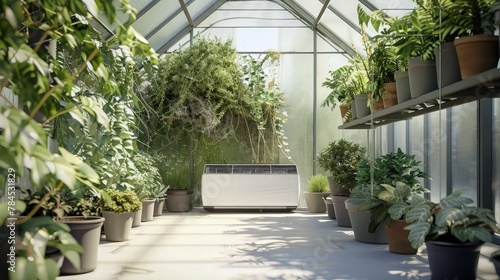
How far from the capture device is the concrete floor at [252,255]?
3498 millimetres

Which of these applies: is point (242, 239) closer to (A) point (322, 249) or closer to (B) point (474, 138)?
(A) point (322, 249)

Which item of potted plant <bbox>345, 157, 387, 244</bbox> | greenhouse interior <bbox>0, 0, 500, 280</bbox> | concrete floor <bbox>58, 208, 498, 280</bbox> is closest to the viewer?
greenhouse interior <bbox>0, 0, 500, 280</bbox>

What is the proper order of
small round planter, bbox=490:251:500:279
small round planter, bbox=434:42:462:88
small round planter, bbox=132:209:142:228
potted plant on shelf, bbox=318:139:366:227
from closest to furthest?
small round planter, bbox=490:251:500:279
small round planter, bbox=434:42:462:88
small round planter, bbox=132:209:142:228
potted plant on shelf, bbox=318:139:366:227

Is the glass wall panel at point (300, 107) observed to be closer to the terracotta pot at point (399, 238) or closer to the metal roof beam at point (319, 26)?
the metal roof beam at point (319, 26)

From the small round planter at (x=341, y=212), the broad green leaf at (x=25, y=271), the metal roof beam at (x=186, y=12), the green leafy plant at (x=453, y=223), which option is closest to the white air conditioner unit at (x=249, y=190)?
the small round planter at (x=341, y=212)

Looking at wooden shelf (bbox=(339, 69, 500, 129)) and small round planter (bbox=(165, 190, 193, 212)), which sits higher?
wooden shelf (bbox=(339, 69, 500, 129))

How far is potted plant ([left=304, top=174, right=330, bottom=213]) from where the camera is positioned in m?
7.84

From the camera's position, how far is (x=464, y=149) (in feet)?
16.5

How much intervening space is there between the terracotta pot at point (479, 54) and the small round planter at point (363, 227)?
2041 millimetres

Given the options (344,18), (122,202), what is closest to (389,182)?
(122,202)

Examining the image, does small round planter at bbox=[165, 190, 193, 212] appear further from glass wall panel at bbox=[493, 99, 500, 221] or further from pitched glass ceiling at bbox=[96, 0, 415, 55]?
glass wall panel at bbox=[493, 99, 500, 221]

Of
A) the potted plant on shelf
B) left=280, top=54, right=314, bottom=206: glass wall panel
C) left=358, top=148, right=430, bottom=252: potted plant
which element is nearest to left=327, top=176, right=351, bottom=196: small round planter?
the potted plant on shelf

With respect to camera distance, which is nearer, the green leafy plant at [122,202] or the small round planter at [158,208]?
the green leafy plant at [122,202]

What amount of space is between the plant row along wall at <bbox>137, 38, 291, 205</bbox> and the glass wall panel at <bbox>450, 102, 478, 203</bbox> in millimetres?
3621
